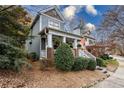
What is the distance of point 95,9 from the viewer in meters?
4.22

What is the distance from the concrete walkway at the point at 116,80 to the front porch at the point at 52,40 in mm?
1169

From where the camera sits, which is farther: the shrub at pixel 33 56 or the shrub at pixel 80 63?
the shrub at pixel 80 63

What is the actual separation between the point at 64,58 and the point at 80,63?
55cm

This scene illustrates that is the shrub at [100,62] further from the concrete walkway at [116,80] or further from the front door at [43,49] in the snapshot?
the front door at [43,49]

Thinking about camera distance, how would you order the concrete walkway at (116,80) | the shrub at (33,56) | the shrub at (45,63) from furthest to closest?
the shrub at (45,63) < the shrub at (33,56) < the concrete walkway at (116,80)

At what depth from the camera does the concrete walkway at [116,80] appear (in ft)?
13.2

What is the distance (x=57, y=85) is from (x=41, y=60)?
40.3 inches

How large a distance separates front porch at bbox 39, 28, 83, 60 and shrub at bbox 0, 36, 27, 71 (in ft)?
3.23

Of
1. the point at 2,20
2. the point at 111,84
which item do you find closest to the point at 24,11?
the point at 2,20

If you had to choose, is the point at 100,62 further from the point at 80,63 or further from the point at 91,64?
the point at 80,63

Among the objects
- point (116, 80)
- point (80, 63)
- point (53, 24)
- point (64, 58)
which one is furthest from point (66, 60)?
point (53, 24)

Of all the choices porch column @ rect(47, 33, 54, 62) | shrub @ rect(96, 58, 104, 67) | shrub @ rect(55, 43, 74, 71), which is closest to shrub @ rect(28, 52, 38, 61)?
porch column @ rect(47, 33, 54, 62)

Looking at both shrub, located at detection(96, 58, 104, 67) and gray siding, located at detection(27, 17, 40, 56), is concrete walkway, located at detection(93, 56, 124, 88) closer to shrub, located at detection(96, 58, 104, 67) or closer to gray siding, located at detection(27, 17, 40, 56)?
shrub, located at detection(96, 58, 104, 67)

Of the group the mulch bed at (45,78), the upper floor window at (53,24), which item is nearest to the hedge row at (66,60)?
the mulch bed at (45,78)
